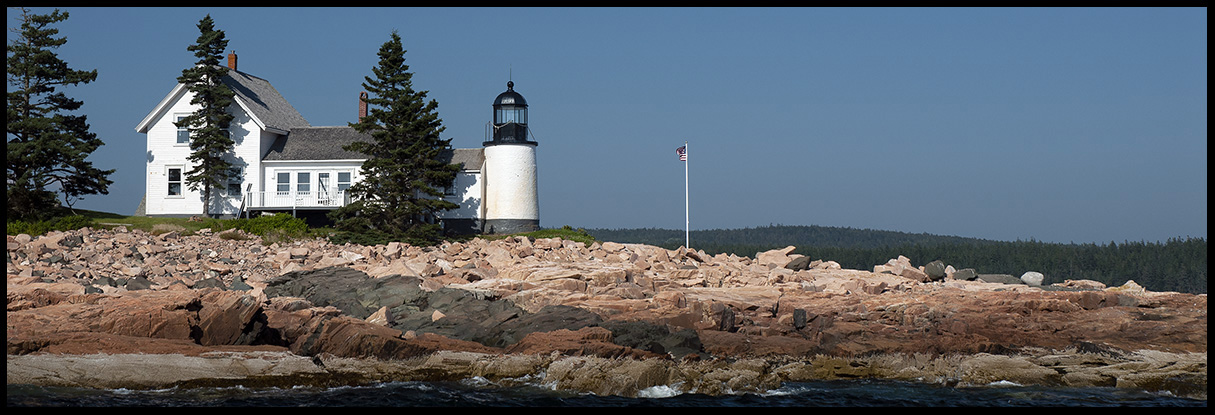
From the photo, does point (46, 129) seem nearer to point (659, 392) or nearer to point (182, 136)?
point (182, 136)

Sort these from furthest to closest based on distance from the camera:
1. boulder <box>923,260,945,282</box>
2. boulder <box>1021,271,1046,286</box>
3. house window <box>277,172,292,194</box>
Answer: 1. house window <box>277,172,292,194</box>
2. boulder <box>1021,271,1046,286</box>
3. boulder <box>923,260,945,282</box>

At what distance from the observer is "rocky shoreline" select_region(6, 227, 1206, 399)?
40.6ft

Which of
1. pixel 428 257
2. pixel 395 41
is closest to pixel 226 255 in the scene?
pixel 428 257

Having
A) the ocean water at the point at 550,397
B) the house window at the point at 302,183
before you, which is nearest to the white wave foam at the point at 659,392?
the ocean water at the point at 550,397

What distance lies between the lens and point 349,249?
2650 cm

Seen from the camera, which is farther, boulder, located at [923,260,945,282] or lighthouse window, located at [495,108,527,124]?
lighthouse window, located at [495,108,527,124]

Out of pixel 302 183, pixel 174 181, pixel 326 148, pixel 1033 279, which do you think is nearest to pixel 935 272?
pixel 1033 279

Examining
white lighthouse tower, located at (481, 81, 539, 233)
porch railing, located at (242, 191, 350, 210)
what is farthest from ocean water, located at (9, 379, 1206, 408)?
porch railing, located at (242, 191, 350, 210)

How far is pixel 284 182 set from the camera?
36125 millimetres

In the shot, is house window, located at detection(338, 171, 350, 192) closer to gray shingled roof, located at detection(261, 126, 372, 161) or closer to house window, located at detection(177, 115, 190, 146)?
gray shingled roof, located at detection(261, 126, 372, 161)

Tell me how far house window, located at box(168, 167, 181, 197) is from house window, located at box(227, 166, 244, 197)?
199cm

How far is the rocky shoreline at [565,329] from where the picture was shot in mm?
12367

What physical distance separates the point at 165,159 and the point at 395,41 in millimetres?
11193

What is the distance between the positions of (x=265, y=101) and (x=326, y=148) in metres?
4.13
